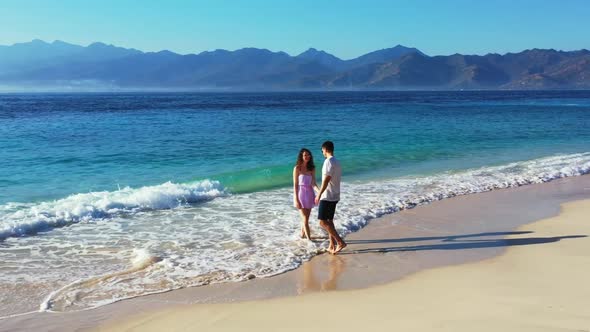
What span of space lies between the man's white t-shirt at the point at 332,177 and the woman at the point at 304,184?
470 millimetres

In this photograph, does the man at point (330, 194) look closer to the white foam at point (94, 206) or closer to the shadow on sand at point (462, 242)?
Answer: the shadow on sand at point (462, 242)

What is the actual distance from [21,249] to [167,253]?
8.18 ft

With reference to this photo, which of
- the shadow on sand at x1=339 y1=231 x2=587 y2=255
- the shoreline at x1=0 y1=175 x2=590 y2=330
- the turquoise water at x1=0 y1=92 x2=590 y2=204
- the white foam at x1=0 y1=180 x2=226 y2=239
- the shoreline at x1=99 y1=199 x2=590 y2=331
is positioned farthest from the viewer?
the turquoise water at x1=0 y1=92 x2=590 y2=204

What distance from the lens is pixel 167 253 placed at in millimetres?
8430

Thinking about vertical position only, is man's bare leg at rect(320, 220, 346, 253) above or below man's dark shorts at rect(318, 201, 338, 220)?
below

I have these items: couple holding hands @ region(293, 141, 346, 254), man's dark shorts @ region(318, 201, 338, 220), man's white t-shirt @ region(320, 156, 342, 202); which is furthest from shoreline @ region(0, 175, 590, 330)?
man's white t-shirt @ region(320, 156, 342, 202)

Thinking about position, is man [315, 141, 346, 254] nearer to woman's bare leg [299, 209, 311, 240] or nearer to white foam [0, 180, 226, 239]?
woman's bare leg [299, 209, 311, 240]

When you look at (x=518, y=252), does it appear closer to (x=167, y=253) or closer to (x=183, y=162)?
(x=167, y=253)

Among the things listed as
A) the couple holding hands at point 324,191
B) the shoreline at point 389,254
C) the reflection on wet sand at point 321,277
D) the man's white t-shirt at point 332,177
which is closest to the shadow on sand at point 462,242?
the shoreline at point 389,254

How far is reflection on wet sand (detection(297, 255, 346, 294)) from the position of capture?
679 cm

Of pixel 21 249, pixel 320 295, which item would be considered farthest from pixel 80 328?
pixel 21 249

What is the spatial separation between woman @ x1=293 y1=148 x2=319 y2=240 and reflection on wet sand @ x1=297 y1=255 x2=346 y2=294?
3.27 ft

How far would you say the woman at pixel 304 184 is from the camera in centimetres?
872

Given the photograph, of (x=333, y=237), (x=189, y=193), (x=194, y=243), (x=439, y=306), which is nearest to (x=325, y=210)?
(x=333, y=237)
